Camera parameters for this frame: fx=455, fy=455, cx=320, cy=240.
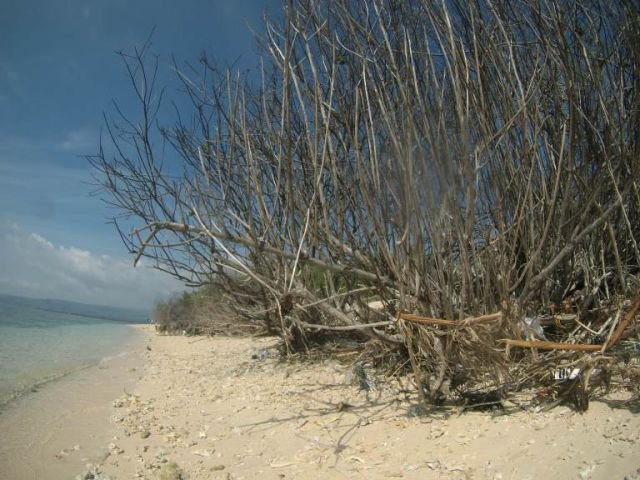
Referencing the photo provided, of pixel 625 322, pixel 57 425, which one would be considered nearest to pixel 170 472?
pixel 57 425

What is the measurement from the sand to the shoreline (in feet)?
0.11

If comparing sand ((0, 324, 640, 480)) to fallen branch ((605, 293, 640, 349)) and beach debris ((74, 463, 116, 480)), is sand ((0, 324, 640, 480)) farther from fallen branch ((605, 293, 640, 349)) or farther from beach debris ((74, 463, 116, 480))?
fallen branch ((605, 293, 640, 349))

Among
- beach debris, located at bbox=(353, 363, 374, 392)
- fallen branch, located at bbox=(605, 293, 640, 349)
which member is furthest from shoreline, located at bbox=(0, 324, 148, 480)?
fallen branch, located at bbox=(605, 293, 640, 349)

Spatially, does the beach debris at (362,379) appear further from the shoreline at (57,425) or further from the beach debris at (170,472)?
the shoreline at (57,425)

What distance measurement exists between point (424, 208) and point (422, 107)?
62cm

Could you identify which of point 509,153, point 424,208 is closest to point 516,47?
point 509,153

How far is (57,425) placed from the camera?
4.34 metres

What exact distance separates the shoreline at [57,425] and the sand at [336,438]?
3 centimetres

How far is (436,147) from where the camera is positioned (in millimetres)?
2703

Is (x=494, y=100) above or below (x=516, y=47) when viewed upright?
below

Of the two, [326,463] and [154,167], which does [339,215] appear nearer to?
[326,463]

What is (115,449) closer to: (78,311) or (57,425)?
(57,425)

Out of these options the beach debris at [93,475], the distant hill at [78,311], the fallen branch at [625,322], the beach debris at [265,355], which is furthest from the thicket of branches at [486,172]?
the distant hill at [78,311]

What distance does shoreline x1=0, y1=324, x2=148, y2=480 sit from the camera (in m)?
3.26
